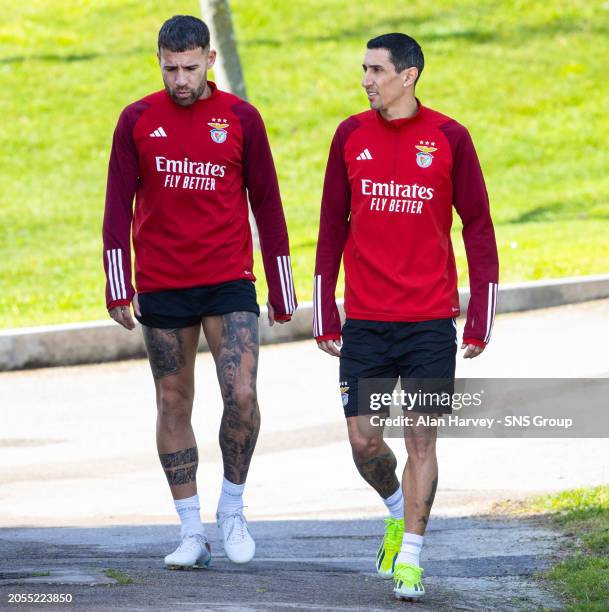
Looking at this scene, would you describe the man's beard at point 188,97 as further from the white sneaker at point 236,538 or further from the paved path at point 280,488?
the paved path at point 280,488

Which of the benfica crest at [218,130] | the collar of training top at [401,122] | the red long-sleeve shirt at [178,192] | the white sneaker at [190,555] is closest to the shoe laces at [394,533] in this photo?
the white sneaker at [190,555]

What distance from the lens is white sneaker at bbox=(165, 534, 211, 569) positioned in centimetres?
591

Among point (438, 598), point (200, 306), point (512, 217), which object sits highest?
point (200, 306)

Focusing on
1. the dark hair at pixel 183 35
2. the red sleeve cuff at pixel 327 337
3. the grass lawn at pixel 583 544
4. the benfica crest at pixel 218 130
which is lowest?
the grass lawn at pixel 583 544

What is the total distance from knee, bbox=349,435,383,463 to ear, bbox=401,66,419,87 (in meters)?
1.41

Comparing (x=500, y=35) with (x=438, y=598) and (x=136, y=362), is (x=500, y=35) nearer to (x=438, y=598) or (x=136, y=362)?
(x=136, y=362)

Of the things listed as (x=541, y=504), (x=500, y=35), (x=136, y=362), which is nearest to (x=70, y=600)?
(x=541, y=504)

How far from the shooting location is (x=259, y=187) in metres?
6.18

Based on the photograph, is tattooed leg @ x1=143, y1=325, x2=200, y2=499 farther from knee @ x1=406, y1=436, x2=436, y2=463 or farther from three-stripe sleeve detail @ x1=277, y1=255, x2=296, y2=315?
knee @ x1=406, y1=436, x2=436, y2=463

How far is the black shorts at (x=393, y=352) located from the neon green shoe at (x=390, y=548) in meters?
0.54

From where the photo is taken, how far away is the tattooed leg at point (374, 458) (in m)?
5.71

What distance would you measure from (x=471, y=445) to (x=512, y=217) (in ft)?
33.1

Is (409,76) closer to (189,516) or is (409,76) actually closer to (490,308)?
(490,308)

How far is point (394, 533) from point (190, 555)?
2.78 ft
